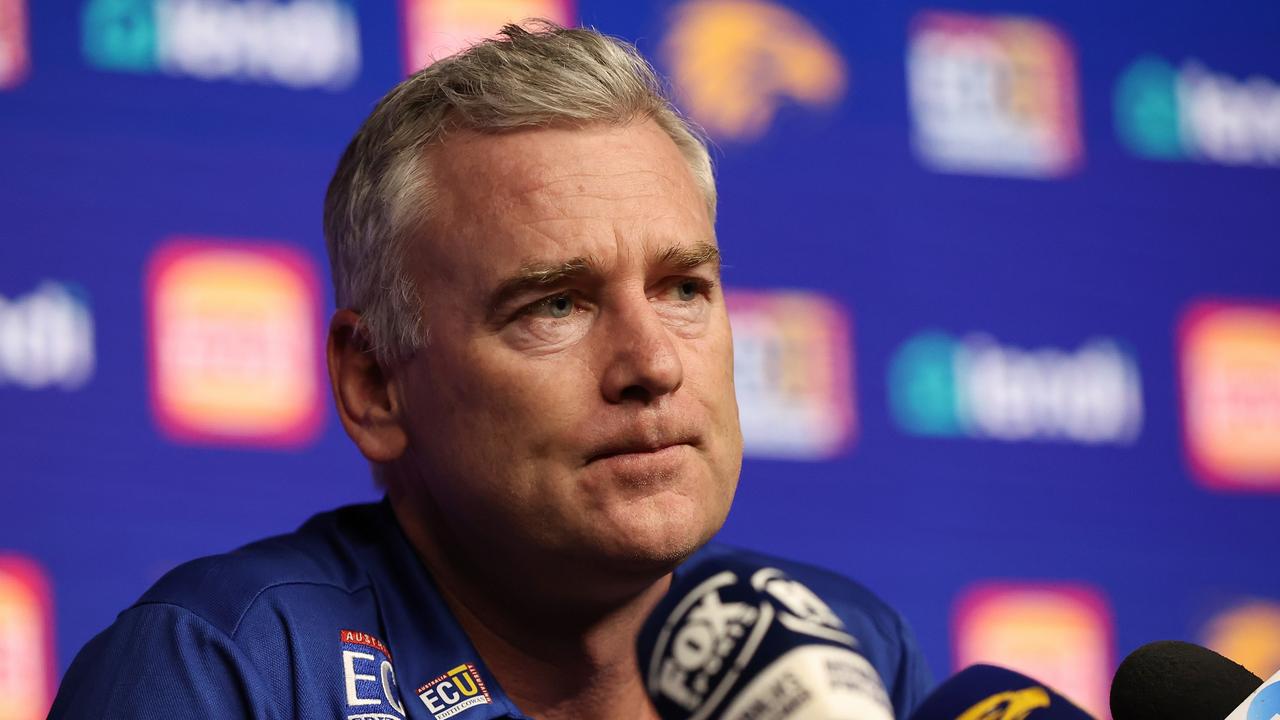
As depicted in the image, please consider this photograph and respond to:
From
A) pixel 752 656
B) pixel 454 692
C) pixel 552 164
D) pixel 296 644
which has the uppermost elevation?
pixel 552 164

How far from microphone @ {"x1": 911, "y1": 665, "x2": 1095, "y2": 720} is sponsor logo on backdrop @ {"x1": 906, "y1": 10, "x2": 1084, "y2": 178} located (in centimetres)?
225

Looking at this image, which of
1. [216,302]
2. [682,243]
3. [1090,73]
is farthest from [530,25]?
[1090,73]

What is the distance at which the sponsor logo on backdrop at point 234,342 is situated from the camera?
299 cm

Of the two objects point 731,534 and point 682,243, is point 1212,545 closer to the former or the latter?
point 731,534

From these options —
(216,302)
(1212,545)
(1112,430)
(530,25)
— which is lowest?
(1212,545)

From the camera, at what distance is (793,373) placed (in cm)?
347

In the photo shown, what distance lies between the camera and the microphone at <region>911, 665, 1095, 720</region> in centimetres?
148

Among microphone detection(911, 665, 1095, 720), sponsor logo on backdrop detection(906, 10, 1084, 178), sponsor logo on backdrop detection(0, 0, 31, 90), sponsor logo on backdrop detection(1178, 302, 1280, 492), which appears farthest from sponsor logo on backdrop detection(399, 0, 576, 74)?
microphone detection(911, 665, 1095, 720)

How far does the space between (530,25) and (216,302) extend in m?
0.91

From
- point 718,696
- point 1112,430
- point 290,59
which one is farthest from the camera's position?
point 1112,430

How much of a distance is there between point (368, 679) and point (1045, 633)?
203cm

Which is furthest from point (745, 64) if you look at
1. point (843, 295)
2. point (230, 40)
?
point (230, 40)

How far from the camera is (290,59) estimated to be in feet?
10.4

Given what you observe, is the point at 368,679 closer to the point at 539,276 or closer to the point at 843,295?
the point at 539,276
